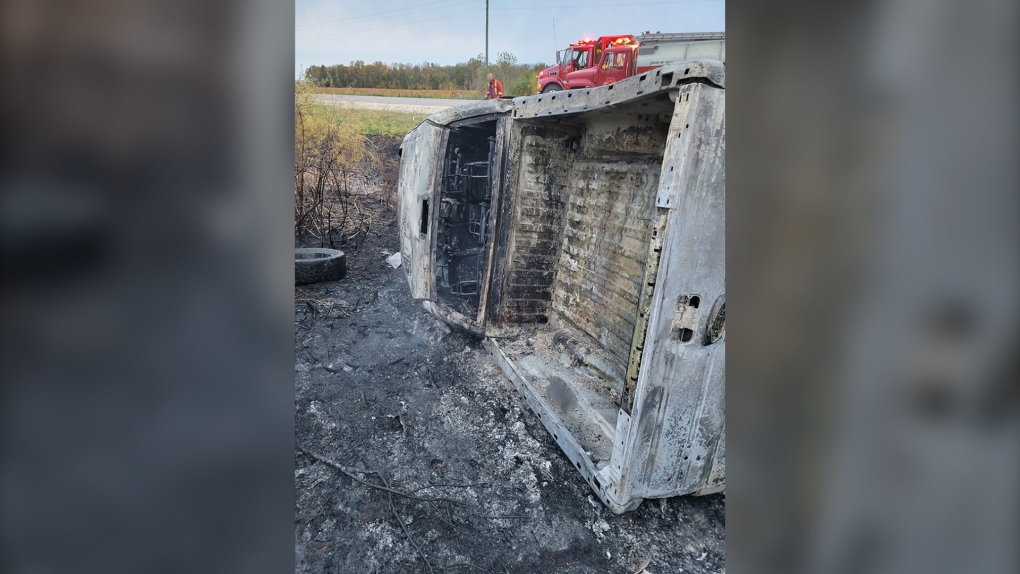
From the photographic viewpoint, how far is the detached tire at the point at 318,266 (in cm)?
630

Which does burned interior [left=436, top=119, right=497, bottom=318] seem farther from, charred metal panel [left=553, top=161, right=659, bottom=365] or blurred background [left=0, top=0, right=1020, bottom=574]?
blurred background [left=0, top=0, right=1020, bottom=574]

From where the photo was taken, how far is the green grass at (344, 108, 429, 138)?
10.5 meters

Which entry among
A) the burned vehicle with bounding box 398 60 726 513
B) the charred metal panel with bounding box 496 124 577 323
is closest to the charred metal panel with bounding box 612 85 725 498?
the burned vehicle with bounding box 398 60 726 513

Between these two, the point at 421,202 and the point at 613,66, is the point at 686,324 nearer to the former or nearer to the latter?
the point at 421,202

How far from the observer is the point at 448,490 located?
279 centimetres

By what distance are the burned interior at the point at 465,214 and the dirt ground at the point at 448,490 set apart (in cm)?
69

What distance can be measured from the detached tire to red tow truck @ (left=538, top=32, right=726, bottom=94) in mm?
5836

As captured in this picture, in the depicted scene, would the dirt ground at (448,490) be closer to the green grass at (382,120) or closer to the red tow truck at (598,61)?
the green grass at (382,120)

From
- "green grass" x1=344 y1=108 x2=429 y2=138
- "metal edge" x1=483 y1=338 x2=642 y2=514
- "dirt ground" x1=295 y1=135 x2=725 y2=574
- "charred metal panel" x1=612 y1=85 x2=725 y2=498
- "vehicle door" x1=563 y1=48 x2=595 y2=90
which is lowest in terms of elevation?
"dirt ground" x1=295 y1=135 x2=725 y2=574
